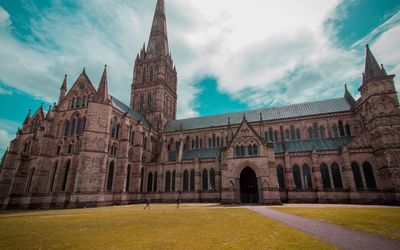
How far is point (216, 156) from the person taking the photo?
1578 inches

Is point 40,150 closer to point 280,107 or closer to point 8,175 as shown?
point 8,175

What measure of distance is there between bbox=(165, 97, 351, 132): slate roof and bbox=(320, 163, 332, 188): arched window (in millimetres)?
12638

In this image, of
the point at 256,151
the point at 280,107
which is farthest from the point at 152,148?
the point at 280,107

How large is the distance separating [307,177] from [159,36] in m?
54.0

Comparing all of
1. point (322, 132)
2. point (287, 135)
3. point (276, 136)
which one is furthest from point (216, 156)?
point (322, 132)

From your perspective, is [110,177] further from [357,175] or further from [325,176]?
[357,175]

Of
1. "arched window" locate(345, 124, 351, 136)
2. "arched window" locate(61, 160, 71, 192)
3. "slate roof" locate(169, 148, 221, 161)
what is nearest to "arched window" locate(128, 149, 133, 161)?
"slate roof" locate(169, 148, 221, 161)

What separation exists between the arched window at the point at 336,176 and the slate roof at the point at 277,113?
1247 cm

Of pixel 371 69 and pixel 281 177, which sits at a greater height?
pixel 371 69

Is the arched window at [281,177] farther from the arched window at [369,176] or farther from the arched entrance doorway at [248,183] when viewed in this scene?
the arched window at [369,176]

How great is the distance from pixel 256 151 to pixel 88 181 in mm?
26607

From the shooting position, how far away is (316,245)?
25.6 ft

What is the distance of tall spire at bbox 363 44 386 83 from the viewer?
3253 cm

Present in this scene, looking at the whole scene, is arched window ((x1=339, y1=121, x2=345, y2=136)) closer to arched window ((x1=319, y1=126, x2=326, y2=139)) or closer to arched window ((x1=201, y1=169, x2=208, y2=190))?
arched window ((x1=319, y1=126, x2=326, y2=139))
